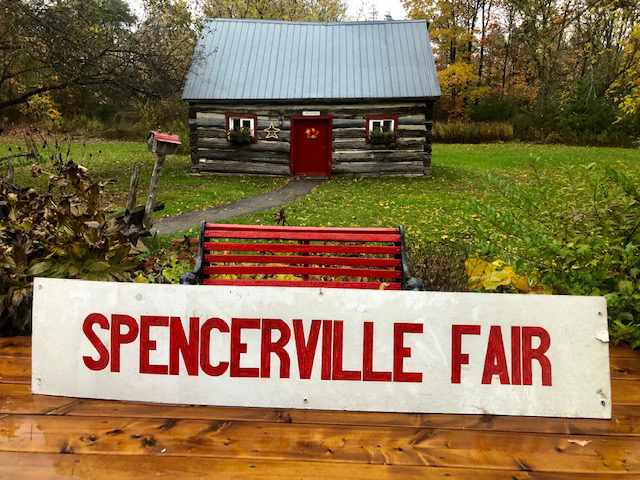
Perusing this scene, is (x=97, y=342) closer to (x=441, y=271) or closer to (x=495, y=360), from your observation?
(x=495, y=360)

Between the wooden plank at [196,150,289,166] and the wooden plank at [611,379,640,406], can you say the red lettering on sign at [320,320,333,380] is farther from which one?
the wooden plank at [196,150,289,166]

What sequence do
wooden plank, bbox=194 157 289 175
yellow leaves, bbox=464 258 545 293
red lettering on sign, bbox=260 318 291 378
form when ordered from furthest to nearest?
wooden plank, bbox=194 157 289 175 → yellow leaves, bbox=464 258 545 293 → red lettering on sign, bbox=260 318 291 378

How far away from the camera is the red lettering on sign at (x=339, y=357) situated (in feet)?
8.13

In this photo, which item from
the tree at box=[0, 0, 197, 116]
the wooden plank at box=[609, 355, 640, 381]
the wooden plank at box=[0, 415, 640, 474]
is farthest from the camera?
the tree at box=[0, 0, 197, 116]

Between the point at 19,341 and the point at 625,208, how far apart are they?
3.97m

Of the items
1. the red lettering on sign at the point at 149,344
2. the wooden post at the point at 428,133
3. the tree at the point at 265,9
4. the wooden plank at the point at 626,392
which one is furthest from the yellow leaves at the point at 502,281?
the tree at the point at 265,9

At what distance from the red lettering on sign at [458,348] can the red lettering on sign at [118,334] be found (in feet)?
4.57

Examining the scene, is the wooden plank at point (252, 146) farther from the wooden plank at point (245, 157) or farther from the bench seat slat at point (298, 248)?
the bench seat slat at point (298, 248)

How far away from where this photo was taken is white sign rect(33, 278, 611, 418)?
244 centimetres

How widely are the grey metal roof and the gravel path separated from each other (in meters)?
3.32

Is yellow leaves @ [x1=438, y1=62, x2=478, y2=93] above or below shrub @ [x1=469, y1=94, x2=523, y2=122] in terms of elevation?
above

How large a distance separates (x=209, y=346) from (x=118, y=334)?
41 centimetres

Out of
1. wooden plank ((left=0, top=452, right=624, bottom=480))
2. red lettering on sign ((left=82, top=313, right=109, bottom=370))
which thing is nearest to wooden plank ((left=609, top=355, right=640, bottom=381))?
wooden plank ((left=0, top=452, right=624, bottom=480))

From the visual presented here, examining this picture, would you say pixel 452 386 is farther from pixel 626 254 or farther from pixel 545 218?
pixel 545 218
